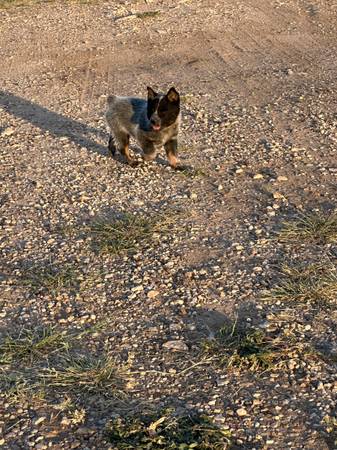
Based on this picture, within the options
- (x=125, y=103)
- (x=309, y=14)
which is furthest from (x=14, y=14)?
(x=125, y=103)

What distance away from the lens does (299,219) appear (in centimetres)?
674

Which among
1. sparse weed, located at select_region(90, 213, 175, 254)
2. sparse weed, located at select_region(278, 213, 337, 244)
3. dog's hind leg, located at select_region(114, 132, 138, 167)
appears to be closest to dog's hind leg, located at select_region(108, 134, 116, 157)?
dog's hind leg, located at select_region(114, 132, 138, 167)

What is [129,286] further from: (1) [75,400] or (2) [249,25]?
(2) [249,25]

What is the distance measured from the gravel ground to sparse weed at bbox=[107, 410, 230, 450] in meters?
0.10

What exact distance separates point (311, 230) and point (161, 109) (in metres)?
1.99

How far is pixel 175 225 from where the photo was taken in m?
6.74

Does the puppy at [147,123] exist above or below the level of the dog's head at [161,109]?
below

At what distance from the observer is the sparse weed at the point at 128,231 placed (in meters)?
6.39

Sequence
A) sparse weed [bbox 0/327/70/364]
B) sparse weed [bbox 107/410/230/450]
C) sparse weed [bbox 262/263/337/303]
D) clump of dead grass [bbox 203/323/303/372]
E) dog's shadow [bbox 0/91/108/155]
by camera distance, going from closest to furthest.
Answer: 1. sparse weed [bbox 107/410/230/450]
2. clump of dead grass [bbox 203/323/303/372]
3. sparse weed [bbox 0/327/70/364]
4. sparse weed [bbox 262/263/337/303]
5. dog's shadow [bbox 0/91/108/155]

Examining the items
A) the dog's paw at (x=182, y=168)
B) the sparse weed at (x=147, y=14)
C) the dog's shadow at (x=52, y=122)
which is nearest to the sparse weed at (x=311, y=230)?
the dog's paw at (x=182, y=168)

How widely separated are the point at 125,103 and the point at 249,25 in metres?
5.50

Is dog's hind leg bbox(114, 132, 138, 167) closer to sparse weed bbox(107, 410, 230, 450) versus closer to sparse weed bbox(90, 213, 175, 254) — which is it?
sparse weed bbox(90, 213, 175, 254)

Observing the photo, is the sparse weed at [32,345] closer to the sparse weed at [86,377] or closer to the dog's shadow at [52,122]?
the sparse weed at [86,377]

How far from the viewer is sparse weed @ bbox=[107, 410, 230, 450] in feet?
13.8
